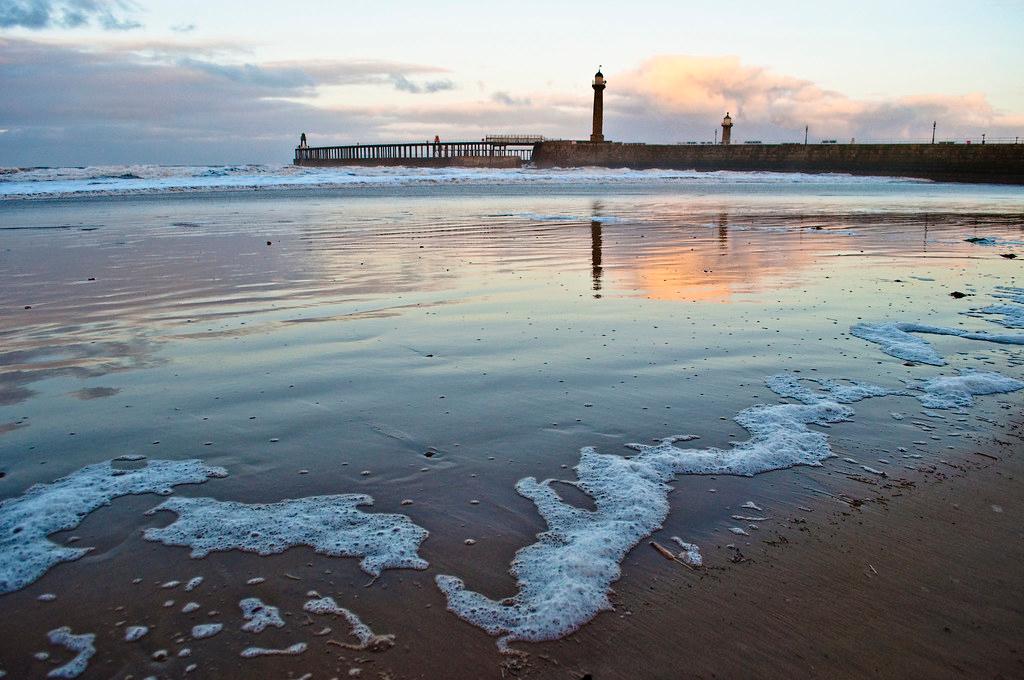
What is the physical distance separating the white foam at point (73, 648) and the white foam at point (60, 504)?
0.34 metres

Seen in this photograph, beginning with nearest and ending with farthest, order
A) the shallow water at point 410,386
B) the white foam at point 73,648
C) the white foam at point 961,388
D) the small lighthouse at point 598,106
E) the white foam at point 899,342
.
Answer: the white foam at point 73,648
the shallow water at point 410,386
the white foam at point 961,388
the white foam at point 899,342
the small lighthouse at point 598,106

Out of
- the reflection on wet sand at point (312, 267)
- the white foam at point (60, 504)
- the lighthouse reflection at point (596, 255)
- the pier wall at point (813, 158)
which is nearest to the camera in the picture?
the white foam at point (60, 504)

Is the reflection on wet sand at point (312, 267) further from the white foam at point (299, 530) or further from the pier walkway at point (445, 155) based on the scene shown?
the pier walkway at point (445, 155)

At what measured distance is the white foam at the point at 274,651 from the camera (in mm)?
1683

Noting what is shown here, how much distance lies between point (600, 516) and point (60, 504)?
1.83 meters

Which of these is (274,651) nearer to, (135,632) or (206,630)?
(206,630)

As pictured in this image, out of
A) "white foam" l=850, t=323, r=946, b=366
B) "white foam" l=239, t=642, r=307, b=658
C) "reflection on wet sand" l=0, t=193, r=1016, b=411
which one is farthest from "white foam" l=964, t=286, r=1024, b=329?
"white foam" l=239, t=642, r=307, b=658

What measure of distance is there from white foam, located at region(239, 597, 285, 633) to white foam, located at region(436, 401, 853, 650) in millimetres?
436

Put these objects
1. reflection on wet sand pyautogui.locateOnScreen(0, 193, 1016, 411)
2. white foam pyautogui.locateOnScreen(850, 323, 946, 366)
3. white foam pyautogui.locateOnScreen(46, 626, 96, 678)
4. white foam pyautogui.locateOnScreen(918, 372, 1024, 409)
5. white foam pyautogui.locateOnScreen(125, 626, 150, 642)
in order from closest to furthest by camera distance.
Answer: white foam pyautogui.locateOnScreen(46, 626, 96, 678) < white foam pyautogui.locateOnScreen(125, 626, 150, 642) < white foam pyautogui.locateOnScreen(918, 372, 1024, 409) < white foam pyautogui.locateOnScreen(850, 323, 946, 366) < reflection on wet sand pyautogui.locateOnScreen(0, 193, 1016, 411)

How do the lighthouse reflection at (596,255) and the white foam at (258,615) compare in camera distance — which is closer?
the white foam at (258,615)

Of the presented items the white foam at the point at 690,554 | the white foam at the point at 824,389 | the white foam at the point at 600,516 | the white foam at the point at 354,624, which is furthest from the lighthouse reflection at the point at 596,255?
the white foam at the point at 354,624

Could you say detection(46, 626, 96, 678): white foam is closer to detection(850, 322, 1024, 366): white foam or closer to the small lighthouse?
detection(850, 322, 1024, 366): white foam

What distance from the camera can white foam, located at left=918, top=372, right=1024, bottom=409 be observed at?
3.28 m

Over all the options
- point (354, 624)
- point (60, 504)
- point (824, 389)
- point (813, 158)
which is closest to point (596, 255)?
point (824, 389)
